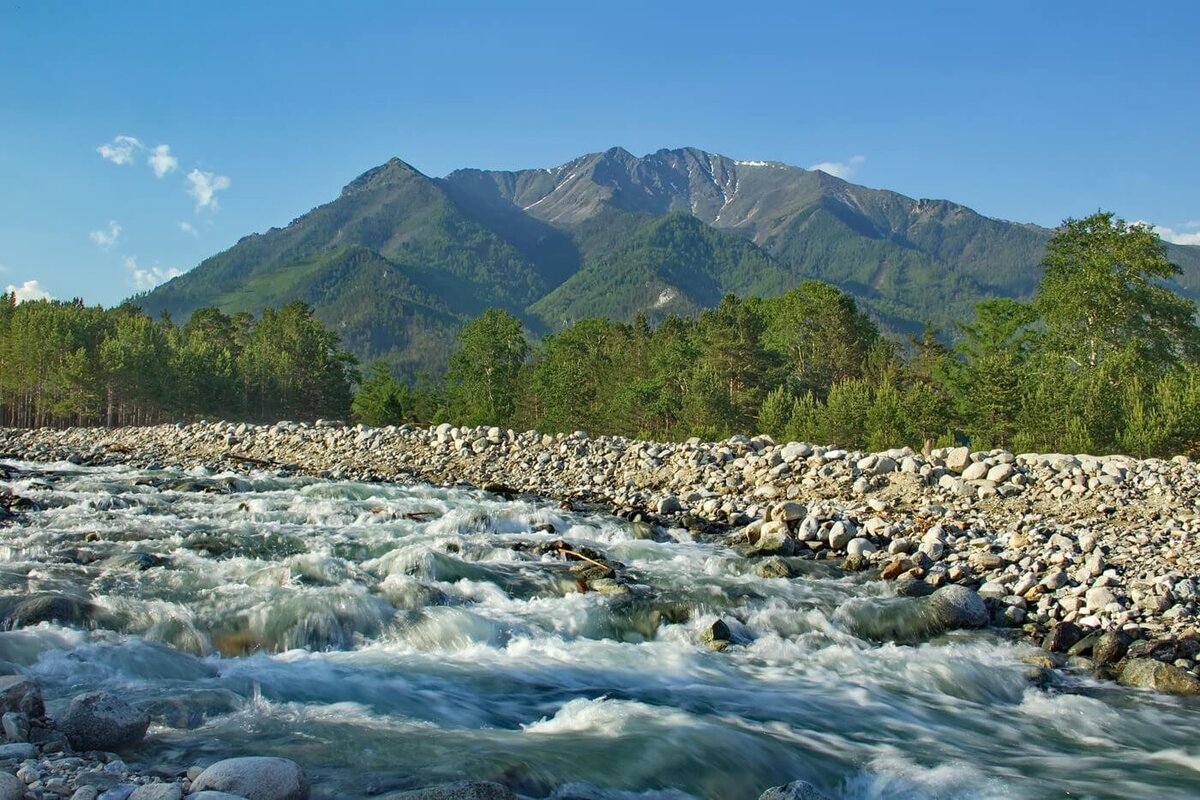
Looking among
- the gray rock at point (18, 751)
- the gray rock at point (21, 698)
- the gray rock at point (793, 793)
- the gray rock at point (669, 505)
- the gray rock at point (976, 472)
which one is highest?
the gray rock at point (976, 472)

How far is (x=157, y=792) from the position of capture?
5320 millimetres

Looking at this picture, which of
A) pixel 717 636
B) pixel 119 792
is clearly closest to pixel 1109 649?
pixel 717 636

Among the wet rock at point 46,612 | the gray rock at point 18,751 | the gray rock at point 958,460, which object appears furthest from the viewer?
the gray rock at point 958,460

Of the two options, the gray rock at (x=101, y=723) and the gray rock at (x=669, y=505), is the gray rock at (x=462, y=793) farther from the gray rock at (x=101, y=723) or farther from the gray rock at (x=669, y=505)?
the gray rock at (x=669, y=505)

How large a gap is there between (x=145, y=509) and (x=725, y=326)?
3613cm

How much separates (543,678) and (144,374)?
218ft

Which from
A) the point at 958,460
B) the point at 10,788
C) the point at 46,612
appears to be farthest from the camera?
the point at 958,460

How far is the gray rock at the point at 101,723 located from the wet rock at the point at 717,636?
684cm

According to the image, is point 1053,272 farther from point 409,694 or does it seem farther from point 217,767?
point 217,767

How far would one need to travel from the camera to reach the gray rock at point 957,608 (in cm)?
1230

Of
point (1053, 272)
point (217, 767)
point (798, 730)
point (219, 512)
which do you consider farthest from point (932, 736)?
point (1053, 272)

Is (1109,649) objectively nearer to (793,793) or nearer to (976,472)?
(793,793)

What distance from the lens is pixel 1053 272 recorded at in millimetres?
43875

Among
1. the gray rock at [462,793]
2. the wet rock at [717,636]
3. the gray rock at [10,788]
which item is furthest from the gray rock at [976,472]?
the gray rock at [10,788]
